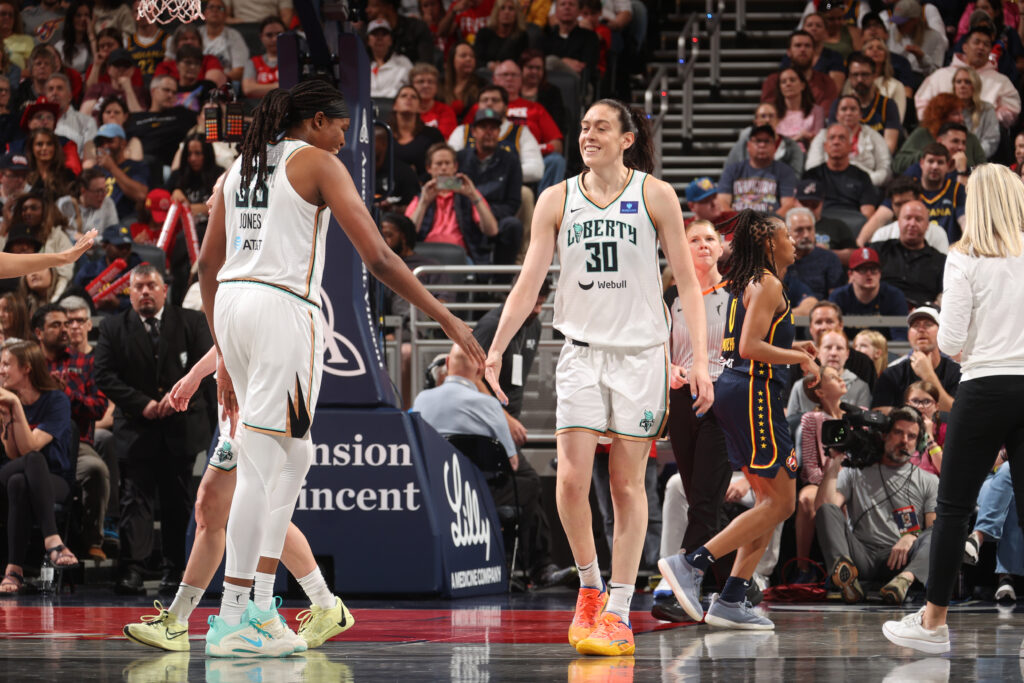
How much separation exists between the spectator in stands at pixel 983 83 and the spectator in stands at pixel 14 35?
10311 mm

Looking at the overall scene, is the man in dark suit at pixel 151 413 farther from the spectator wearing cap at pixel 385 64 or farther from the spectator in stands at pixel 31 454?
→ the spectator wearing cap at pixel 385 64

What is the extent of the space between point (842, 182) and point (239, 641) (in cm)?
949

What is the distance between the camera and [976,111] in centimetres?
1389

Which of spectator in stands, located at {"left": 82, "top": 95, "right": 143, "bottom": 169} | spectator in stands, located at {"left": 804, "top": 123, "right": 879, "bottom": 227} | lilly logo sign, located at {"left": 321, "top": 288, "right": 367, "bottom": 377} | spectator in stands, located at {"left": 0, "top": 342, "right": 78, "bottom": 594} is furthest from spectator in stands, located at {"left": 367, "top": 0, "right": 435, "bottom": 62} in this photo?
lilly logo sign, located at {"left": 321, "top": 288, "right": 367, "bottom": 377}

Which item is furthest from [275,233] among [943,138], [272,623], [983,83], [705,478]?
[983,83]

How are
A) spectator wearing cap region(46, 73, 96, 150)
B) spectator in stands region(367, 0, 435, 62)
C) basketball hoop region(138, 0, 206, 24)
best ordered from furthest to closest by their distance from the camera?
1. spectator in stands region(367, 0, 435, 62)
2. spectator wearing cap region(46, 73, 96, 150)
3. basketball hoop region(138, 0, 206, 24)

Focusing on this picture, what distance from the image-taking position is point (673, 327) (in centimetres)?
794

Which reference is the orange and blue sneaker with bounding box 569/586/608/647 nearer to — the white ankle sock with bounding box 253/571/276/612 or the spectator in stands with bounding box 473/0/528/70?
the white ankle sock with bounding box 253/571/276/612

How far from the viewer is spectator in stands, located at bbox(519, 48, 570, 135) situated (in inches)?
579

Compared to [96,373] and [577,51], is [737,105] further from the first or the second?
[96,373]


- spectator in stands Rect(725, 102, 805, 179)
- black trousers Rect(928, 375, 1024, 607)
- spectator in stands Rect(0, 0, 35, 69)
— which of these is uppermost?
spectator in stands Rect(0, 0, 35, 69)

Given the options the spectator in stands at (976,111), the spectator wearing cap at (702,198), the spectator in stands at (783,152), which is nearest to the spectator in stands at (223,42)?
the spectator in stands at (783,152)

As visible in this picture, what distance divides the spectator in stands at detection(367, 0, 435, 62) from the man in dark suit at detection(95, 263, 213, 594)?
6681mm

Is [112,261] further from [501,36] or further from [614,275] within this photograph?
[614,275]
